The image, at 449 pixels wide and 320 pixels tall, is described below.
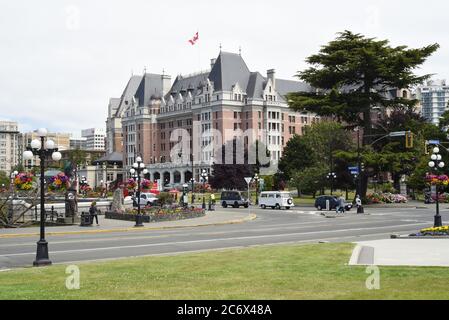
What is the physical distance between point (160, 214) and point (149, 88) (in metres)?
110

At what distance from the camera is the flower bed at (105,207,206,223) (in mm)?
37094

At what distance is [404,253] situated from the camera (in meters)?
17.6

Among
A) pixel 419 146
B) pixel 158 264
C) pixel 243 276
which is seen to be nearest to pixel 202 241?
pixel 158 264

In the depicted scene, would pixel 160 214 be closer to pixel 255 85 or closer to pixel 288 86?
pixel 255 85

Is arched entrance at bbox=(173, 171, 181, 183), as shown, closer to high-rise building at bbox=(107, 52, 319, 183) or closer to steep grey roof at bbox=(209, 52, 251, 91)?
high-rise building at bbox=(107, 52, 319, 183)

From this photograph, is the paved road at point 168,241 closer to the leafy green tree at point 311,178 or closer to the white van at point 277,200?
the white van at point 277,200

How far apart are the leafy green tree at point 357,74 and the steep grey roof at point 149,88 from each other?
84.9m

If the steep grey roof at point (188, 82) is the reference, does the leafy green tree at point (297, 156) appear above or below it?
below

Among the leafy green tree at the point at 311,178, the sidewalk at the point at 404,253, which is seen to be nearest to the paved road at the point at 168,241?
the sidewalk at the point at 404,253

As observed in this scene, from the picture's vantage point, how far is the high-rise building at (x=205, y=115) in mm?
118375

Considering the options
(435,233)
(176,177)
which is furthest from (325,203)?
(176,177)

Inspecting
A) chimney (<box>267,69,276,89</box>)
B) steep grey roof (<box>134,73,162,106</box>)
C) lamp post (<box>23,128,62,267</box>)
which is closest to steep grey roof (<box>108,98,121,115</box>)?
steep grey roof (<box>134,73,162,106</box>)

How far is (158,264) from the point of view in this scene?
1548 centimetres

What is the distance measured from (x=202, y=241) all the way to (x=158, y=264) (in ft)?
29.1
